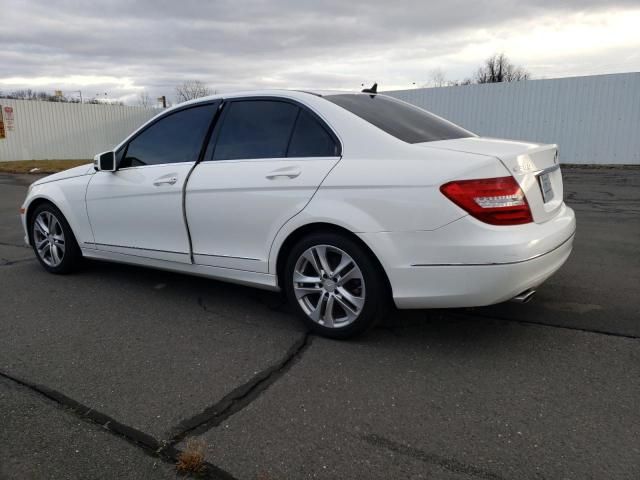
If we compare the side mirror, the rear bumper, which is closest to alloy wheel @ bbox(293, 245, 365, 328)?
the rear bumper

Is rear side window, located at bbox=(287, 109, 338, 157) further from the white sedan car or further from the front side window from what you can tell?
the front side window

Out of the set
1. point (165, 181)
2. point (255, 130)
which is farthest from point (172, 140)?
point (255, 130)

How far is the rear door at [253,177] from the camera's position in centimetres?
361

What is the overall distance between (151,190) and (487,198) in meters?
2.73

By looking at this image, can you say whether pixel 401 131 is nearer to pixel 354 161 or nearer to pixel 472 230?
pixel 354 161

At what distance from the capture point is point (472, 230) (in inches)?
120

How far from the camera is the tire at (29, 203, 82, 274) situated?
534cm

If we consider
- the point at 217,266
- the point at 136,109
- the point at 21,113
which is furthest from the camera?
the point at 136,109

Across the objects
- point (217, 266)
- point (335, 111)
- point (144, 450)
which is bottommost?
point (144, 450)

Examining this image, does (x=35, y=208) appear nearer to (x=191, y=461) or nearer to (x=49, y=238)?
(x=49, y=238)

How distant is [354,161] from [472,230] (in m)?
0.86

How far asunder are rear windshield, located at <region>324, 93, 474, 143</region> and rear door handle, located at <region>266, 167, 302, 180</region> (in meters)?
0.57

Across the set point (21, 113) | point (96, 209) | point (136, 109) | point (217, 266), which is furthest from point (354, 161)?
point (136, 109)

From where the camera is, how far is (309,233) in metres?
3.61
